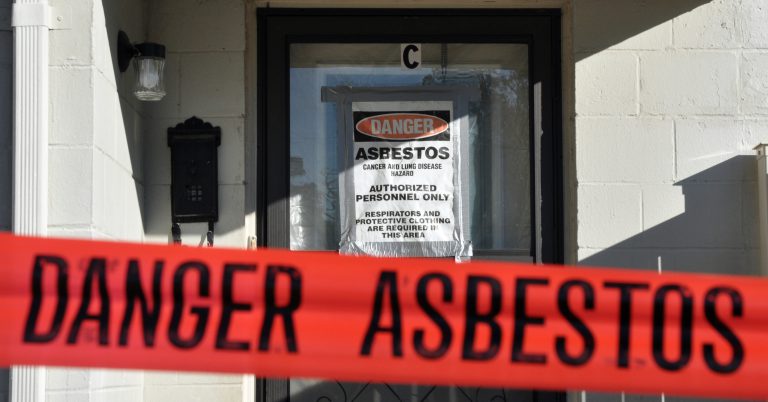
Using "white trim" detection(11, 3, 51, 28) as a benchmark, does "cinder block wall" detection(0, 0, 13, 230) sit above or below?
below

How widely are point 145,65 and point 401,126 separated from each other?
1.43 m

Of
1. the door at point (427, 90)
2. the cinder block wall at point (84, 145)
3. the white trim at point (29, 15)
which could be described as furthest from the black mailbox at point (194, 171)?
the white trim at point (29, 15)

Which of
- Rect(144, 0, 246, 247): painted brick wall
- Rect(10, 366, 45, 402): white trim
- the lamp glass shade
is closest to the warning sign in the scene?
Rect(144, 0, 246, 247): painted brick wall

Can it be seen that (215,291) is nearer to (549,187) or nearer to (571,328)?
(571,328)

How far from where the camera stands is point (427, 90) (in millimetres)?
6977

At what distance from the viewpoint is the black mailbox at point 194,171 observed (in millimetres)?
6598

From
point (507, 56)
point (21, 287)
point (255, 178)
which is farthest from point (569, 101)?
point (21, 287)

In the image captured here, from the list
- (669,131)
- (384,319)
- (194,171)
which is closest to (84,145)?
(194,171)

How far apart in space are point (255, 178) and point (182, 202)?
17.0 inches

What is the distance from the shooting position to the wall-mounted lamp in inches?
249

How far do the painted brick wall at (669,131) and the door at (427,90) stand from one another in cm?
30

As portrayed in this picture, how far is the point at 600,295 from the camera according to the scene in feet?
13.1

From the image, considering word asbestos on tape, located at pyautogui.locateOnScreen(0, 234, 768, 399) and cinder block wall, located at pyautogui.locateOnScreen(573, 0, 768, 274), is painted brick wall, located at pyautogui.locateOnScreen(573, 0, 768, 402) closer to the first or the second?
cinder block wall, located at pyautogui.locateOnScreen(573, 0, 768, 274)

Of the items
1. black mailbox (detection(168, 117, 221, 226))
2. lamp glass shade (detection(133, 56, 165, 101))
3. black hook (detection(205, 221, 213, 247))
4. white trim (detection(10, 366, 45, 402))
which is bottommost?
white trim (detection(10, 366, 45, 402))
